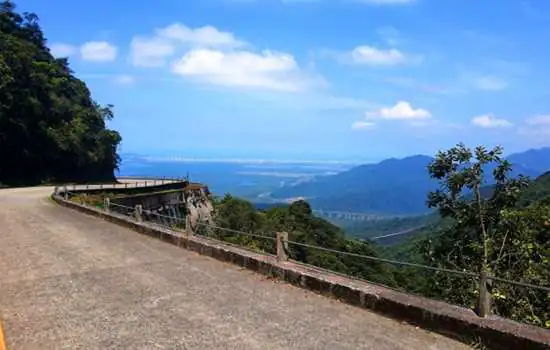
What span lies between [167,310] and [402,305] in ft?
10.2

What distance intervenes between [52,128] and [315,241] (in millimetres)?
27950

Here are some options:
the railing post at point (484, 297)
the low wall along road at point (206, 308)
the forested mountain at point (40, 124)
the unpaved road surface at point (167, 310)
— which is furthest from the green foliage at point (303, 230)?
the railing post at point (484, 297)

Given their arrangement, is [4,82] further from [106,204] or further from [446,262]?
[446,262]

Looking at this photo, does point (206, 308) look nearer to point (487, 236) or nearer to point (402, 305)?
point (402, 305)

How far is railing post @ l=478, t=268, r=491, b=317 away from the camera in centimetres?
604

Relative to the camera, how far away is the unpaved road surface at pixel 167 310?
602 centimetres

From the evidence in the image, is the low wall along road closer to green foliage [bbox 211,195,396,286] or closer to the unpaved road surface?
the unpaved road surface

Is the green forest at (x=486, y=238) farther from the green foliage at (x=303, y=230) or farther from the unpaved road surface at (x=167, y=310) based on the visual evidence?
the green foliage at (x=303, y=230)

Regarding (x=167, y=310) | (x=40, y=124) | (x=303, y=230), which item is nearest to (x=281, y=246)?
(x=167, y=310)

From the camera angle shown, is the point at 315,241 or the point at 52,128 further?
the point at 52,128

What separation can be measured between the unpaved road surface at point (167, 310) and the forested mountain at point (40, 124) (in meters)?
38.6

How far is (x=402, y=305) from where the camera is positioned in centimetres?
681

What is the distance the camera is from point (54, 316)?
275 inches

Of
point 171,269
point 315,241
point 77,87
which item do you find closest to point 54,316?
point 171,269
